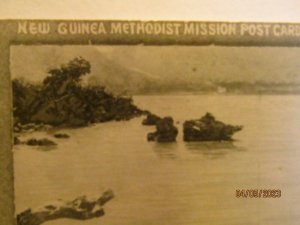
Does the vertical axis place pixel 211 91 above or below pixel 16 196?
above

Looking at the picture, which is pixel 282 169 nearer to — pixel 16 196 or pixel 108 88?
pixel 108 88

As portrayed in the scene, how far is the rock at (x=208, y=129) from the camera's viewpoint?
0.56 metres

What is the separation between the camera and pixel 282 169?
0.57 m

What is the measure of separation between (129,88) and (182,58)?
10 cm

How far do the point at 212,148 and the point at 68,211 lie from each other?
26 cm

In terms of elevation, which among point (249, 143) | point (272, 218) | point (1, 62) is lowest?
point (272, 218)

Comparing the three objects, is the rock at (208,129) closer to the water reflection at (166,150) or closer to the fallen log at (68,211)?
the water reflection at (166,150)

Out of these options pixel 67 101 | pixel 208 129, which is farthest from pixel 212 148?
pixel 67 101

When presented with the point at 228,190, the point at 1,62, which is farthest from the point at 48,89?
the point at 228,190

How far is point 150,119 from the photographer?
1.81ft

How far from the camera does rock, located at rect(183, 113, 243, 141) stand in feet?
1.83

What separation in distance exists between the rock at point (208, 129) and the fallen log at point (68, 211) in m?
0.16
